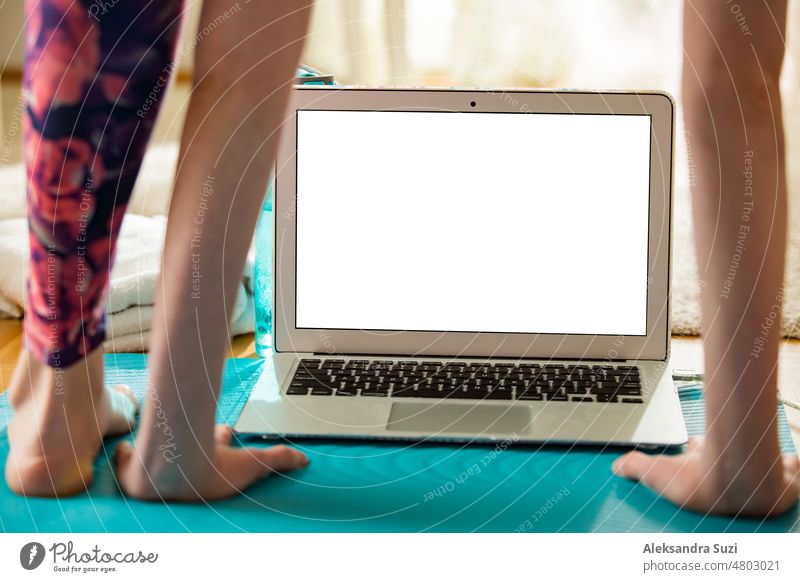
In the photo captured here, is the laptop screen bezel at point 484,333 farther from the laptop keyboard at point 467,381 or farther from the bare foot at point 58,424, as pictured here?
the bare foot at point 58,424

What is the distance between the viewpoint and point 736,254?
A: 460 millimetres

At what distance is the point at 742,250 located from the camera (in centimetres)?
46

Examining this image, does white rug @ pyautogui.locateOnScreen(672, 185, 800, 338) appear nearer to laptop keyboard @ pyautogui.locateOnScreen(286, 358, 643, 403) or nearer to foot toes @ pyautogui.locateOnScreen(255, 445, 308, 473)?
laptop keyboard @ pyautogui.locateOnScreen(286, 358, 643, 403)

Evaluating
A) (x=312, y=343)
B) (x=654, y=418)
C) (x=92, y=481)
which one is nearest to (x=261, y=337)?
(x=312, y=343)

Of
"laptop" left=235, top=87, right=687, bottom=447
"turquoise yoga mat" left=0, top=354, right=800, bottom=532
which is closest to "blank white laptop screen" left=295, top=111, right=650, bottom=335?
"laptop" left=235, top=87, right=687, bottom=447

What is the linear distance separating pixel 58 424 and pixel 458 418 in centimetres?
21

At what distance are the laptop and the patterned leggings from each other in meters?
0.12

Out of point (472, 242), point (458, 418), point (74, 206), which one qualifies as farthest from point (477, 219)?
point (74, 206)

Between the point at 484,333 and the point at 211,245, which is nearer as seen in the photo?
the point at 211,245

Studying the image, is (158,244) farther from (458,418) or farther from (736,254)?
(736,254)

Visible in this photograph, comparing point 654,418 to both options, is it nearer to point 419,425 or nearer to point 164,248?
point 419,425

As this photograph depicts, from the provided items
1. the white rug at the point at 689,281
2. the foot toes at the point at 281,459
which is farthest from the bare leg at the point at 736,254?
the foot toes at the point at 281,459

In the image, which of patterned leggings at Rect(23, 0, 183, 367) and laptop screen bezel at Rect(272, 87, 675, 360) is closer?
patterned leggings at Rect(23, 0, 183, 367)

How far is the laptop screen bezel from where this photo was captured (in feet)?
1.75
